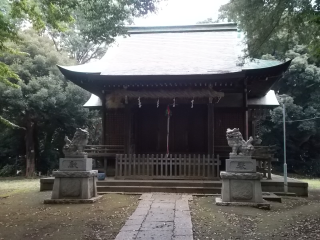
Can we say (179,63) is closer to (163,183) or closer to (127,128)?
(127,128)

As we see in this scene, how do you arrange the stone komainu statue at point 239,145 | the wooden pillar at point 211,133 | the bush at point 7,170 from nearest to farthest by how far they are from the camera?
the stone komainu statue at point 239,145
the wooden pillar at point 211,133
the bush at point 7,170

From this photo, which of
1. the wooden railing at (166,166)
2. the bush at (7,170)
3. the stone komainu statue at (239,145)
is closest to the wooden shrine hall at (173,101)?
the wooden railing at (166,166)

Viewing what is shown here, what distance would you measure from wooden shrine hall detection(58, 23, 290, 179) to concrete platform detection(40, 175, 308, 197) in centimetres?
60

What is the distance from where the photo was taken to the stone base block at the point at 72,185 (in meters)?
8.59

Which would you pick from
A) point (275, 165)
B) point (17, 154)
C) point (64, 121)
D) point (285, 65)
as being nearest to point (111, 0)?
point (285, 65)

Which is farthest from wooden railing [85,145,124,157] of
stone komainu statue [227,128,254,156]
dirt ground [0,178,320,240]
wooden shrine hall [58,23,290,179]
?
stone komainu statue [227,128,254,156]

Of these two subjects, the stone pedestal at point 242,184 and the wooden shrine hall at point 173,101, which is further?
the wooden shrine hall at point 173,101

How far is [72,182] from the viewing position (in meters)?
8.63

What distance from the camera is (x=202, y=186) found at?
10.6m

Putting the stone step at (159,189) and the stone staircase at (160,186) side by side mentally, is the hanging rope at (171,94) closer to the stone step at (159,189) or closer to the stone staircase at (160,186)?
the stone staircase at (160,186)

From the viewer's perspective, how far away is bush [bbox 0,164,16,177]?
73.4 feet

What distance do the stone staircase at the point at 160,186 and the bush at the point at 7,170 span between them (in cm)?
1440

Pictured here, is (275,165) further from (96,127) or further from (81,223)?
(81,223)

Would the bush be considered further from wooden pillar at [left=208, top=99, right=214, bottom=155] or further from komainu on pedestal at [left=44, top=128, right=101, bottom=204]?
wooden pillar at [left=208, top=99, right=214, bottom=155]
